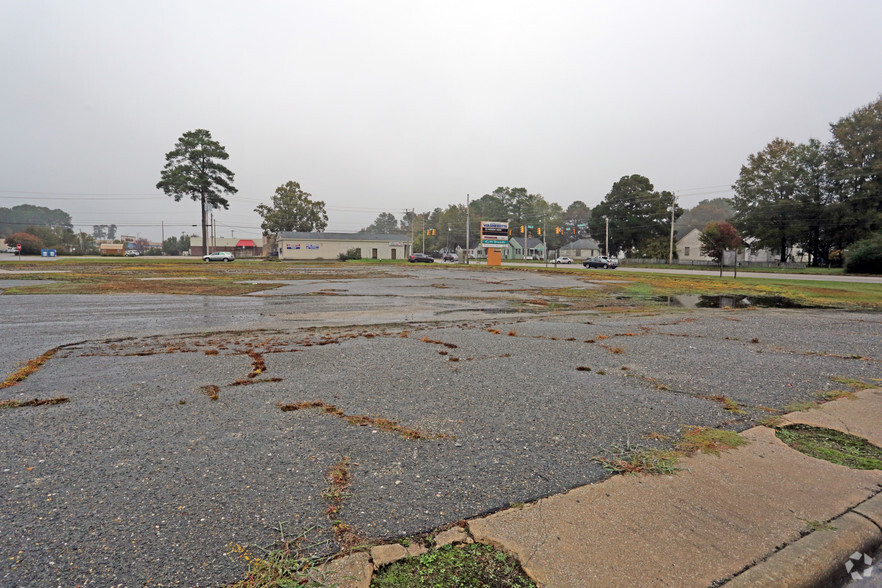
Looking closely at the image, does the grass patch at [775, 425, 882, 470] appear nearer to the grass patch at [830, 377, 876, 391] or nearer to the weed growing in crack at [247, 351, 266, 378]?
the grass patch at [830, 377, 876, 391]

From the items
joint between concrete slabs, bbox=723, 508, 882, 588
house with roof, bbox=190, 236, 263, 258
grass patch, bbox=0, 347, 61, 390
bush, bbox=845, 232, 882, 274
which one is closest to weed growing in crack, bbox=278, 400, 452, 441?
joint between concrete slabs, bbox=723, 508, 882, 588

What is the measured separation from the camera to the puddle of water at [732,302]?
14883 millimetres

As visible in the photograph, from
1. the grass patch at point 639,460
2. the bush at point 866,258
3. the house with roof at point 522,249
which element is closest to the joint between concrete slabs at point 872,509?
the grass patch at point 639,460

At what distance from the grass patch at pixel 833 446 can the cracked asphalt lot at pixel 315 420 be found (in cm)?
42

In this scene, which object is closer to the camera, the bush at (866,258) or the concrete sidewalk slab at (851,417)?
the concrete sidewalk slab at (851,417)

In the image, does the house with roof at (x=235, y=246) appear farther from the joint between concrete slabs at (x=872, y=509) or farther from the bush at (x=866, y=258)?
the joint between concrete slabs at (x=872, y=509)

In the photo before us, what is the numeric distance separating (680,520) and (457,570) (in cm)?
143

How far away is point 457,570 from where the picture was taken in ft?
7.23

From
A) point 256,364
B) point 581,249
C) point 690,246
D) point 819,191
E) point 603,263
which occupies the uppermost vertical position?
point 819,191

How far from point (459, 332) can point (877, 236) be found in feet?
143

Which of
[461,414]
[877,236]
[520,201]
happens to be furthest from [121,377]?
[520,201]

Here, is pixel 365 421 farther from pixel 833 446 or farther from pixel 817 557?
pixel 833 446

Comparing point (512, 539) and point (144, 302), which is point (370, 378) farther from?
point (144, 302)

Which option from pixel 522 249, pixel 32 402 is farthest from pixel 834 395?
pixel 522 249
